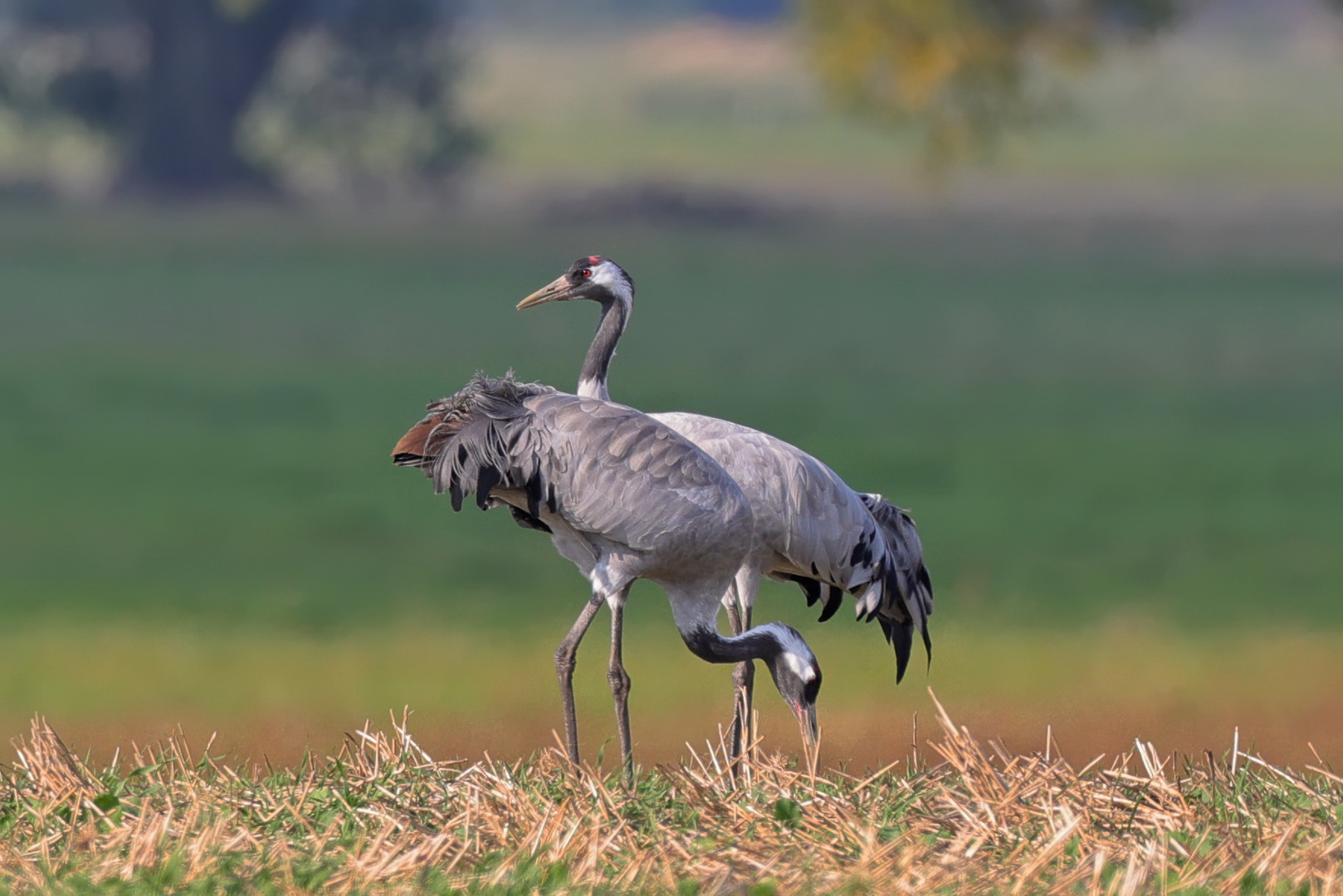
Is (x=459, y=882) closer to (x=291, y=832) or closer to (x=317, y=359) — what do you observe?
(x=291, y=832)

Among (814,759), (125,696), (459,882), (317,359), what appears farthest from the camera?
(317,359)

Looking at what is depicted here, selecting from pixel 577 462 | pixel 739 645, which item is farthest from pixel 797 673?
pixel 577 462

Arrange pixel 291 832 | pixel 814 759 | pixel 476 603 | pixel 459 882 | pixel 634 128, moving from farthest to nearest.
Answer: pixel 634 128
pixel 476 603
pixel 814 759
pixel 291 832
pixel 459 882

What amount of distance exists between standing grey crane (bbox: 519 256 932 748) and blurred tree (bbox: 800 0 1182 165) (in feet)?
26.6

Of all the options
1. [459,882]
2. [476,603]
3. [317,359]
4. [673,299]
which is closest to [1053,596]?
[476,603]

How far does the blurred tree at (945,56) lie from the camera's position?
51.1 feet

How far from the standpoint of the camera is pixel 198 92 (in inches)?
2386

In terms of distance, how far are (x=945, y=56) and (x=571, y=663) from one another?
9069 mm

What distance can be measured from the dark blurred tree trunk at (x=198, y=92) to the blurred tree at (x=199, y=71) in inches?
1.1

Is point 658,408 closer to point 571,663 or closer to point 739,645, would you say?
point 571,663

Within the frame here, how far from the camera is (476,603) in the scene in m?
15.6

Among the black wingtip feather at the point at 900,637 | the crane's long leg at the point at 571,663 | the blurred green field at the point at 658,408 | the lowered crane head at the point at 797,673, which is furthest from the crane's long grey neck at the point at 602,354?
the blurred green field at the point at 658,408

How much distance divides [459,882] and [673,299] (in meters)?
36.9

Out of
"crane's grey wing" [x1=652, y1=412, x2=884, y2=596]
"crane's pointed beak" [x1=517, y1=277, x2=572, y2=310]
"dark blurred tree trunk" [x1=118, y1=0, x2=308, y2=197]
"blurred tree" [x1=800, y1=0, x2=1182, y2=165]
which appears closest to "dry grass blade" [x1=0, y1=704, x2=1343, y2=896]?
"crane's grey wing" [x1=652, y1=412, x2=884, y2=596]
